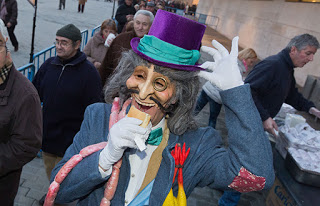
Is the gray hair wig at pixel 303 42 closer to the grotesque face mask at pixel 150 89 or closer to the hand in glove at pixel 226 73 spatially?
the hand in glove at pixel 226 73

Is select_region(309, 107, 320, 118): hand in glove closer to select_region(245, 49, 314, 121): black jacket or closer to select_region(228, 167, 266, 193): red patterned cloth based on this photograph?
select_region(245, 49, 314, 121): black jacket

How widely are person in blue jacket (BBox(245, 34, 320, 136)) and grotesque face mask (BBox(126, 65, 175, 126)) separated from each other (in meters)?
2.24

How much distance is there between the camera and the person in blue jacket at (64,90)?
3051 mm

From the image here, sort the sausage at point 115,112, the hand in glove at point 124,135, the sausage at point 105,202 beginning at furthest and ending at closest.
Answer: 1. the sausage at point 115,112
2. the sausage at point 105,202
3. the hand in glove at point 124,135

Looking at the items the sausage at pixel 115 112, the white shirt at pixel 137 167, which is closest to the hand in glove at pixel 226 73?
the white shirt at pixel 137 167

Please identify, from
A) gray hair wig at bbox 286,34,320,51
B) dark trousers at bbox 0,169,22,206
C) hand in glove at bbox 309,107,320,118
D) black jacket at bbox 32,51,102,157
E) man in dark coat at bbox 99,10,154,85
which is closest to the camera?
dark trousers at bbox 0,169,22,206

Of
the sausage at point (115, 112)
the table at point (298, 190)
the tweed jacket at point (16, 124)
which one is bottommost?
the table at point (298, 190)

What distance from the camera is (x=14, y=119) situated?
2.09 metres

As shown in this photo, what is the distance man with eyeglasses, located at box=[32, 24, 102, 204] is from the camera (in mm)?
3051

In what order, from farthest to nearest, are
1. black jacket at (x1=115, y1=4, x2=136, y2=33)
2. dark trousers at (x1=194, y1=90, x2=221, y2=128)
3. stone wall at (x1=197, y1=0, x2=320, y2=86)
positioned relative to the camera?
stone wall at (x1=197, y1=0, x2=320, y2=86)
black jacket at (x1=115, y1=4, x2=136, y2=33)
dark trousers at (x1=194, y1=90, x2=221, y2=128)

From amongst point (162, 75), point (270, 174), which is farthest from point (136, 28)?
point (270, 174)

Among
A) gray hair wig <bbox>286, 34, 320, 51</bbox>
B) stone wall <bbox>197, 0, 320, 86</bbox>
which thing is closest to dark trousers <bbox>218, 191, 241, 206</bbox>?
gray hair wig <bbox>286, 34, 320, 51</bbox>

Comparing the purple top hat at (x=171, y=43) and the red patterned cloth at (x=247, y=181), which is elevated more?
the purple top hat at (x=171, y=43)

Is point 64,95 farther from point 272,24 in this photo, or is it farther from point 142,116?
point 272,24
